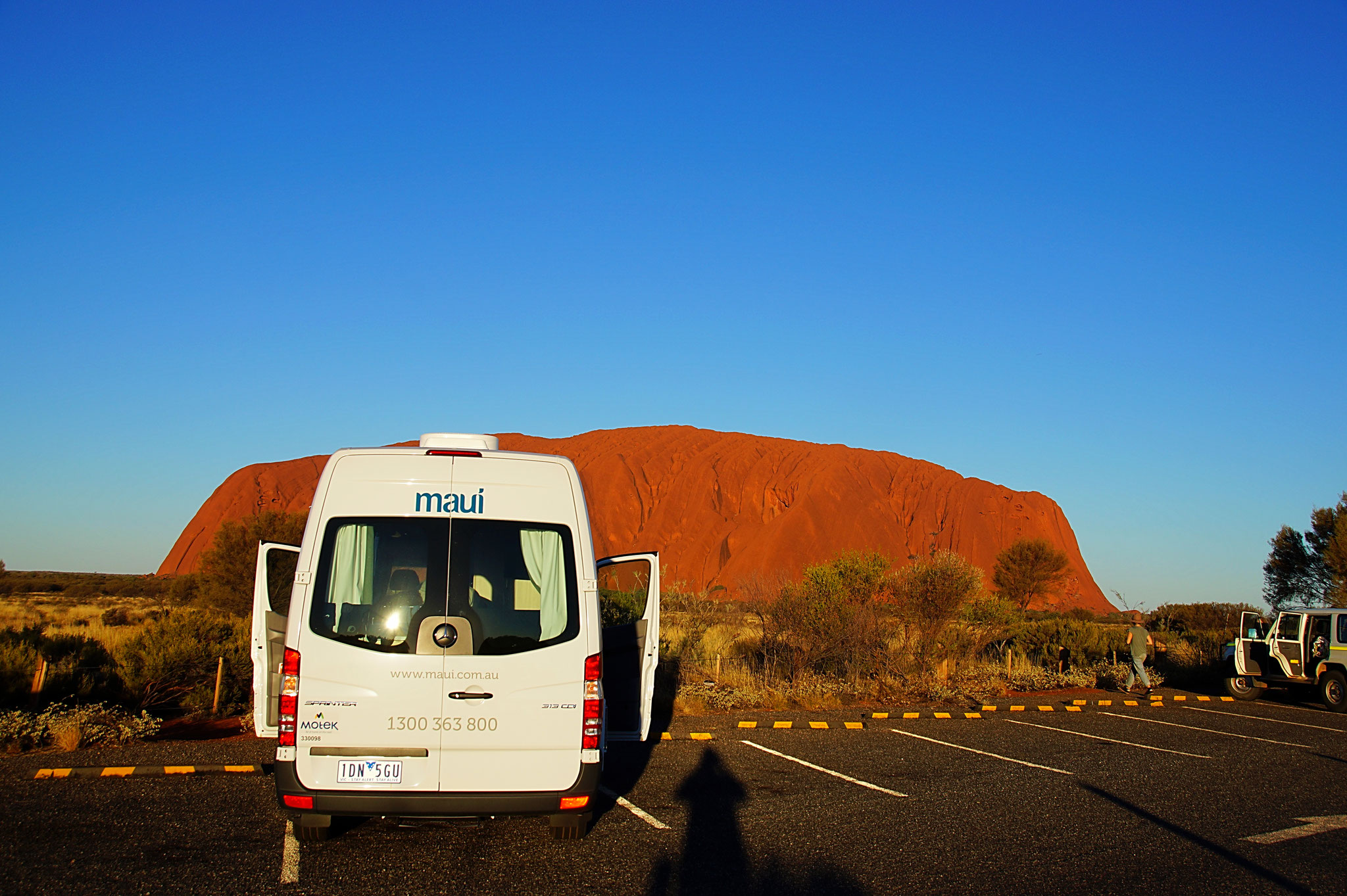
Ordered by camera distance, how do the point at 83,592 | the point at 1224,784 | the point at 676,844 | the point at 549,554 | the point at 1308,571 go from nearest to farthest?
the point at 549,554 → the point at 676,844 → the point at 1224,784 → the point at 1308,571 → the point at 83,592

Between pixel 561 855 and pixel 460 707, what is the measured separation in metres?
1.43

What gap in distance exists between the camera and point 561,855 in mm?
6184

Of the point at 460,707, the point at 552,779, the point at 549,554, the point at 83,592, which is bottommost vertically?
the point at 83,592

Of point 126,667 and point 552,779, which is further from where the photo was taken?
point 126,667

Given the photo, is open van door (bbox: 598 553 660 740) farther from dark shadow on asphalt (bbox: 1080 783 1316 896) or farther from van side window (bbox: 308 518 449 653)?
dark shadow on asphalt (bbox: 1080 783 1316 896)

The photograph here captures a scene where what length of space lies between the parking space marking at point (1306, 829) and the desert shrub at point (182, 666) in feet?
42.5

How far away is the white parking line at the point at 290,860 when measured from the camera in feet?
18.3

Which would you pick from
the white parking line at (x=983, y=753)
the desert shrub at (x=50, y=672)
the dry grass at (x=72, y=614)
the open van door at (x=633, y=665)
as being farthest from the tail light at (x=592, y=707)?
the dry grass at (x=72, y=614)

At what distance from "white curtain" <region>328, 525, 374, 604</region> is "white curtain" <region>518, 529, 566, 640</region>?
1.03m

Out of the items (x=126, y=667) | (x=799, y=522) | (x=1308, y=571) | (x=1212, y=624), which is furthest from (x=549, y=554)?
(x=799, y=522)

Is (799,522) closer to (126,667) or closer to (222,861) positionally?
(126,667)

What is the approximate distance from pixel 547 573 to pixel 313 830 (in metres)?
2.38

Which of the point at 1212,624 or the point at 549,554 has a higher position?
the point at 549,554

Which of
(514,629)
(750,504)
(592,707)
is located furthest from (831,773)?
(750,504)
